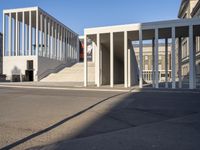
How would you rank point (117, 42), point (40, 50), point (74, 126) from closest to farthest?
1. point (74, 126)
2. point (117, 42)
3. point (40, 50)

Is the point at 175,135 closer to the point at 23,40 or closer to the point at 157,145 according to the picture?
Answer: the point at 157,145

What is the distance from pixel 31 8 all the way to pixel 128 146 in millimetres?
46782

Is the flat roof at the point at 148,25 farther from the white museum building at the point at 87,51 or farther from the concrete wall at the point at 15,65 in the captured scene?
the concrete wall at the point at 15,65

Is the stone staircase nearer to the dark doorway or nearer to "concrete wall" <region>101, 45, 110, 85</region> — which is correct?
the dark doorway

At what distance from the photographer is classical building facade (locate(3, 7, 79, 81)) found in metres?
47.6

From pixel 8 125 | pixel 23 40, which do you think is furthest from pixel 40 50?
pixel 8 125

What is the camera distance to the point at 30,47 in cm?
4900

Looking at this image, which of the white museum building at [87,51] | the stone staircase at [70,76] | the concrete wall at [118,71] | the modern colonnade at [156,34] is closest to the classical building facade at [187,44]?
the white museum building at [87,51]

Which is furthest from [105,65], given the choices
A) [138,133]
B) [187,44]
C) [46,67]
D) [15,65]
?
[187,44]

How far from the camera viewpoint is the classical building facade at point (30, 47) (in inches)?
1873

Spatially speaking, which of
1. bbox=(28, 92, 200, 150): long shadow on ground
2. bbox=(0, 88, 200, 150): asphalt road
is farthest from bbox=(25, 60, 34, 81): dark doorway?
bbox=(28, 92, 200, 150): long shadow on ground

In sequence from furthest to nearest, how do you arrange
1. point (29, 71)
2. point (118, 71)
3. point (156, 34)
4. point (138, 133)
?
point (29, 71)
point (118, 71)
point (156, 34)
point (138, 133)

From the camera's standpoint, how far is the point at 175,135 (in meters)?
6.54

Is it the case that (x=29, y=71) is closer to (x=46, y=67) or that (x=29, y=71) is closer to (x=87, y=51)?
(x=46, y=67)
